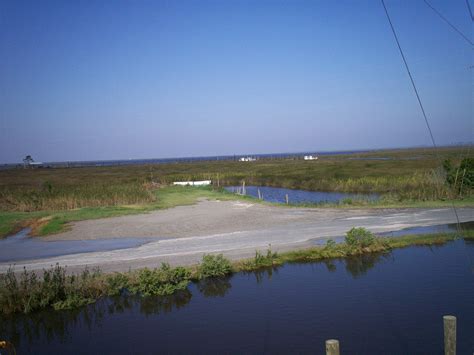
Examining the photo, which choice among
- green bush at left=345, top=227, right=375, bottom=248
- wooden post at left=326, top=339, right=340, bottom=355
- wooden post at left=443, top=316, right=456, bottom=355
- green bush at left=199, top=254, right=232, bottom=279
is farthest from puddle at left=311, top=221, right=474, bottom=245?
wooden post at left=326, top=339, right=340, bottom=355

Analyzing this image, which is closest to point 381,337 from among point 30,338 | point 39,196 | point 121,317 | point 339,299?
point 339,299

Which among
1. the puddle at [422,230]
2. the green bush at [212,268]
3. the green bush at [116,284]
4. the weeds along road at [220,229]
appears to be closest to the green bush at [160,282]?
the green bush at [116,284]

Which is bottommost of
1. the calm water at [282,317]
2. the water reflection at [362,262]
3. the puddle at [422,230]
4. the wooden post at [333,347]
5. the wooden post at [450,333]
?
the calm water at [282,317]

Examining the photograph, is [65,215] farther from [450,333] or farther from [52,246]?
[450,333]

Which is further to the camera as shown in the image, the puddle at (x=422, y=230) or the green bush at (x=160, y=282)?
the puddle at (x=422, y=230)

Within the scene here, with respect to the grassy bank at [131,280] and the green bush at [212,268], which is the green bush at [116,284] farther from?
the green bush at [212,268]

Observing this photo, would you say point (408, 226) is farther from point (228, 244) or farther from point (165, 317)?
point (165, 317)

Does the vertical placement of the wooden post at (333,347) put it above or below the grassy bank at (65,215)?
above

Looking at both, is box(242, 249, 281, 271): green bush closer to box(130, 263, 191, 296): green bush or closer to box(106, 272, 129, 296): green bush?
box(130, 263, 191, 296): green bush
